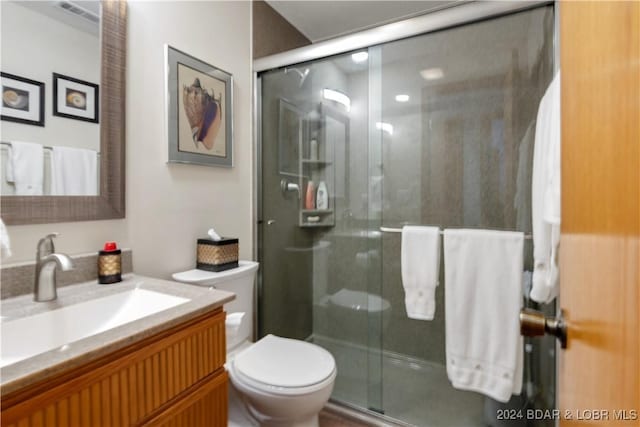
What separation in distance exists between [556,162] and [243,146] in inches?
61.3

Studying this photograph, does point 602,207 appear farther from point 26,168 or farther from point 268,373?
point 26,168

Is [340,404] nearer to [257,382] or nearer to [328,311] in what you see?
[328,311]

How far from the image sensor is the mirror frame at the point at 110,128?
1.13m

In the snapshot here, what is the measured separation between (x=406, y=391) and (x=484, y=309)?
0.81 metres

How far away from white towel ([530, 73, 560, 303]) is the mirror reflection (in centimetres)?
165

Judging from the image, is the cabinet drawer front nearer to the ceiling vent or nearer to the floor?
the floor

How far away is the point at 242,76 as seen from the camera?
1.88 metres

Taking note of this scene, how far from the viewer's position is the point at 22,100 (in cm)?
96

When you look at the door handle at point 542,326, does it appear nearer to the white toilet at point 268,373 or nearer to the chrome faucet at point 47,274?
the white toilet at point 268,373

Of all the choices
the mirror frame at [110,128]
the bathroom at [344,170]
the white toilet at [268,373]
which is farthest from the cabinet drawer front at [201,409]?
the mirror frame at [110,128]

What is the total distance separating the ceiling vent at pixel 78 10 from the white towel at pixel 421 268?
5.12 feet

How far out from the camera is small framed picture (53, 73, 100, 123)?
105 centimetres

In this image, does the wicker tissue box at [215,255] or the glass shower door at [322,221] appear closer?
the wicker tissue box at [215,255]

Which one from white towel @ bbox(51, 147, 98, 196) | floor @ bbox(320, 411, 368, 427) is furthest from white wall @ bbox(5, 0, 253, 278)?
floor @ bbox(320, 411, 368, 427)
